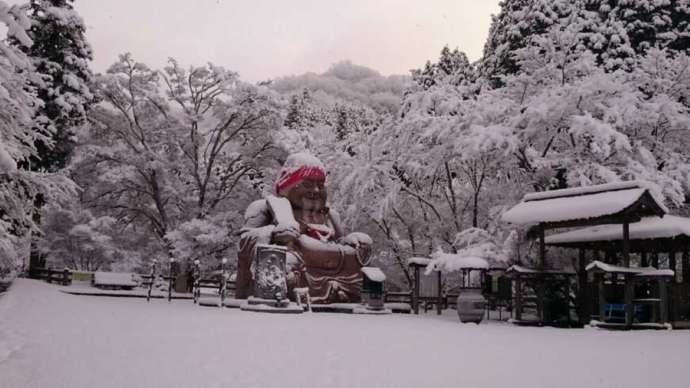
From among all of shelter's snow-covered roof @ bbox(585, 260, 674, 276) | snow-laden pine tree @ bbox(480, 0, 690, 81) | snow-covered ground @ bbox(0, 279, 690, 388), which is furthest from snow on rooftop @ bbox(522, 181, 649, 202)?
snow-laden pine tree @ bbox(480, 0, 690, 81)

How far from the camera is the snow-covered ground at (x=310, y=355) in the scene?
21.5 feet

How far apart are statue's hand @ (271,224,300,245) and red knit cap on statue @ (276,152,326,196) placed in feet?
8.02

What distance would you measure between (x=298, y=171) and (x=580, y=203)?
31.1ft

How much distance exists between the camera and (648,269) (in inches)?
583

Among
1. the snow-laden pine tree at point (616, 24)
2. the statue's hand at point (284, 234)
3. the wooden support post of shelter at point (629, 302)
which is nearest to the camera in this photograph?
the wooden support post of shelter at point (629, 302)

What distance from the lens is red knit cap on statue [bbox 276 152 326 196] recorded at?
20906 millimetres

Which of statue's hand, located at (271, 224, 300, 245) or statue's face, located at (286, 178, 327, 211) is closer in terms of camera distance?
statue's hand, located at (271, 224, 300, 245)

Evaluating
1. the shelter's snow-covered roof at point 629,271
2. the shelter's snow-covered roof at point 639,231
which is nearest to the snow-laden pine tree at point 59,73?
the shelter's snow-covered roof at point 639,231

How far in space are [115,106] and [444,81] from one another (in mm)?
16442

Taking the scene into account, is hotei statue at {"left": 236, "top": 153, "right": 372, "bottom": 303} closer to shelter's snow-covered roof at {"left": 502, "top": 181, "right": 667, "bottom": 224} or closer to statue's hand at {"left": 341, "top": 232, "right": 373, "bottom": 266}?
statue's hand at {"left": 341, "top": 232, "right": 373, "bottom": 266}

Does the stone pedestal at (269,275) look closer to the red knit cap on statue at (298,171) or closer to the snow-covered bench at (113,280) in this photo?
the red knit cap on statue at (298,171)

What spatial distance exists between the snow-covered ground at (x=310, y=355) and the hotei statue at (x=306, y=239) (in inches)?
233

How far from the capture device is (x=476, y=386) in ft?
21.1

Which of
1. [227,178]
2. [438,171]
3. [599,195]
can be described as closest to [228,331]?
[599,195]
